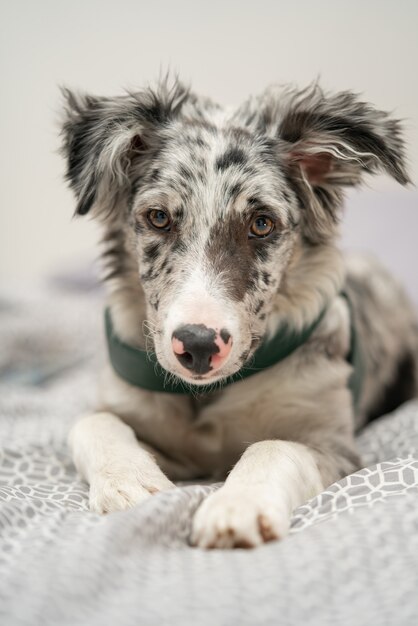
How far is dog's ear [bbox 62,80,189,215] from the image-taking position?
2.27m

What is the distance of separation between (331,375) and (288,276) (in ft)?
1.21

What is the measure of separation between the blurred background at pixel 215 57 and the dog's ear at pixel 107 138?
279cm

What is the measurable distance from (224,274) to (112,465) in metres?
0.60

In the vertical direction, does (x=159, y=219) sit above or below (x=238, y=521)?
above

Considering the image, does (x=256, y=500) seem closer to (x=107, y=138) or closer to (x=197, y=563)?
(x=197, y=563)

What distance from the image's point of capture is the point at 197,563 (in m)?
1.50

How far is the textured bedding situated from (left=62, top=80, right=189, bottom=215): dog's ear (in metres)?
0.94

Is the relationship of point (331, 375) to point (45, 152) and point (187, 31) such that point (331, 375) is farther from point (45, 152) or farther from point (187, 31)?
point (45, 152)

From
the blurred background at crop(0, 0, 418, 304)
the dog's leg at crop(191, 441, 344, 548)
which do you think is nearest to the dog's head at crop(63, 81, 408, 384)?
the dog's leg at crop(191, 441, 344, 548)

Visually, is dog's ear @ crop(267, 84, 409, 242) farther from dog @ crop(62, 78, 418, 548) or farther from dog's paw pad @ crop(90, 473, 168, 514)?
dog's paw pad @ crop(90, 473, 168, 514)

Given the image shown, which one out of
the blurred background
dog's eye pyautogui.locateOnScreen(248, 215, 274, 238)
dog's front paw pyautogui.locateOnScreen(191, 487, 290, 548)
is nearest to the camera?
dog's front paw pyautogui.locateOnScreen(191, 487, 290, 548)

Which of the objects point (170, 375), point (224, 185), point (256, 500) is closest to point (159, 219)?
point (224, 185)

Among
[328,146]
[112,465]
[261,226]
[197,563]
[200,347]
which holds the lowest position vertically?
[112,465]

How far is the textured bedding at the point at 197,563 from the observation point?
4.29 ft
